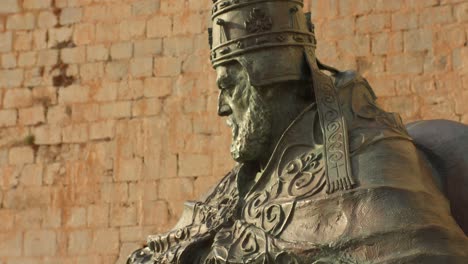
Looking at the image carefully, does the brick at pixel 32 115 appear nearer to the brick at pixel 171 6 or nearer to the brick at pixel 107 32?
the brick at pixel 107 32

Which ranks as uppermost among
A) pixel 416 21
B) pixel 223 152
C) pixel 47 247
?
pixel 416 21

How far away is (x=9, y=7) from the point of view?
14.0 meters

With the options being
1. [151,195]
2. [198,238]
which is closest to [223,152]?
[151,195]

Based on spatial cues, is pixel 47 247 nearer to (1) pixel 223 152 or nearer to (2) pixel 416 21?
(1) pixel 223 152

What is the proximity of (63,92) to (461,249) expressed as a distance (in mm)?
9876

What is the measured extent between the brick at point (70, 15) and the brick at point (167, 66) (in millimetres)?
941

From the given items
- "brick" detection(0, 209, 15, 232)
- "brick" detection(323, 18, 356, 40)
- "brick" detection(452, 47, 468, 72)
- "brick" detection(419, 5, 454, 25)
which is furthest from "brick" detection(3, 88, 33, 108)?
"brick" detection(452, 47, 468, 72)

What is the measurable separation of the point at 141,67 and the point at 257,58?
912 centimetres

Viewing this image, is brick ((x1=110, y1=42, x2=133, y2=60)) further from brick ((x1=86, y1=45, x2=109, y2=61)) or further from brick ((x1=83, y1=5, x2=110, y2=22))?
brick ((x1=83, y1=5, x2=110, y2=22))

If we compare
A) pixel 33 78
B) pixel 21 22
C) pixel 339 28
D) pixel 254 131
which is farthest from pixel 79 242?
pixel 254 131

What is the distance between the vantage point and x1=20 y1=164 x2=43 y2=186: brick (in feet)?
43.8

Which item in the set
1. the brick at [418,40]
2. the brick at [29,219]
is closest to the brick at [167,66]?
the brick at [29,219]

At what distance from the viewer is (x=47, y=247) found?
13.2m

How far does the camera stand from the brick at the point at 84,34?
44.6ft
